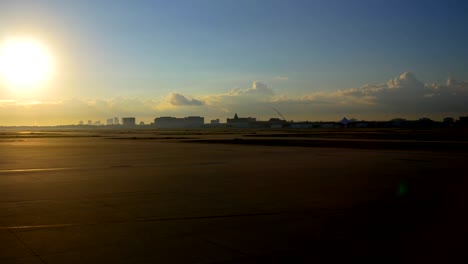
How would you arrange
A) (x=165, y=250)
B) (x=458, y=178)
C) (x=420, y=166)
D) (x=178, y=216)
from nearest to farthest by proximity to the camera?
(x=165, y=250)
(x=178, y=216)
(x=458, y=178)
(x=420, y=166)

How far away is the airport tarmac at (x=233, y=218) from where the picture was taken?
27.1 ft

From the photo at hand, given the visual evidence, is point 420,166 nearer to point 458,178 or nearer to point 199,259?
point 458,178

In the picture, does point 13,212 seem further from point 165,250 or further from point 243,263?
point 243,263

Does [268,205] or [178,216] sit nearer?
[178,216]

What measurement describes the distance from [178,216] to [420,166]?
1895 cm

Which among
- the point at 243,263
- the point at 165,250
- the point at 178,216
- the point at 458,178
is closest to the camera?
the point at 243,263

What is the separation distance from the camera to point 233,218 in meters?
11.4

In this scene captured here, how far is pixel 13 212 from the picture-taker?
1208cm

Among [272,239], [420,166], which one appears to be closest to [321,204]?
[272,239]

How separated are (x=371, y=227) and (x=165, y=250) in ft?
16.6

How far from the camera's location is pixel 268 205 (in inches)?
524

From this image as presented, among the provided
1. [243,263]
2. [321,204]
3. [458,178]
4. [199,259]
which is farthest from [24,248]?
[458,178]

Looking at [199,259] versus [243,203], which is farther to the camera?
[243,203]

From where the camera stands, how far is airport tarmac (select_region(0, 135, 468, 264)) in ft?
27.1
